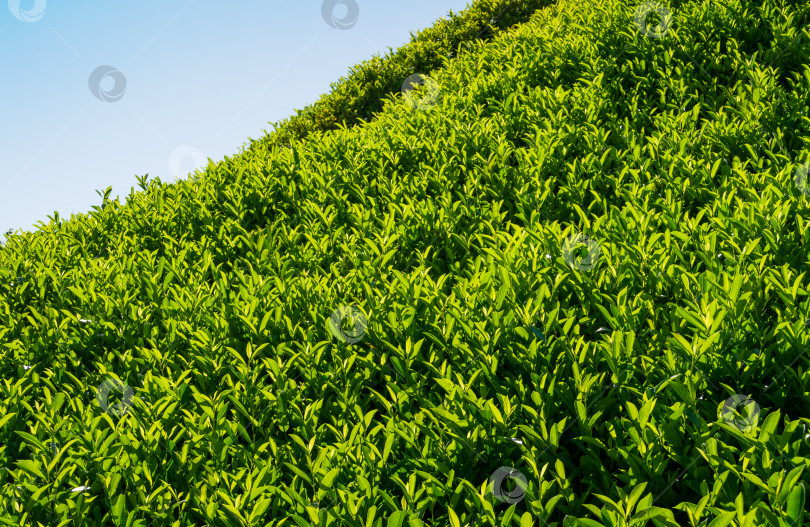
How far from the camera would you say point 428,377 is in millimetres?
2777

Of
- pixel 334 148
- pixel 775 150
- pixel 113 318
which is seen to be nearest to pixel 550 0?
pixel 334 148

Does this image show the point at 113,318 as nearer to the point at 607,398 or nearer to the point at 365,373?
the point at 365,373
